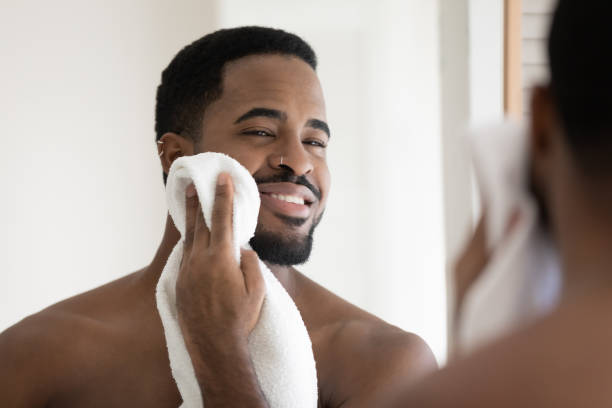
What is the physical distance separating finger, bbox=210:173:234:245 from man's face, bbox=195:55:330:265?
186mm

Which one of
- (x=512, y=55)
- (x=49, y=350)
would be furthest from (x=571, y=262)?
(x=512, y=55)

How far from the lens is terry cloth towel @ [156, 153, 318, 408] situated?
35.6 inches

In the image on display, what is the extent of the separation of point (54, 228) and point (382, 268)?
90 centimetres

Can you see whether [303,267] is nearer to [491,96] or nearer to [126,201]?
[126,201]

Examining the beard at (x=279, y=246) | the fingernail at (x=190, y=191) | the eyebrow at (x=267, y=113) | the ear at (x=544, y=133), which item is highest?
the ear at (x=544, y=133)

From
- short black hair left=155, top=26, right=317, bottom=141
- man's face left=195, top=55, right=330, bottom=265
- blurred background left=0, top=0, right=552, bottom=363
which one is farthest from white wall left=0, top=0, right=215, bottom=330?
man's face left=195, top=55, right=330, bottom=265

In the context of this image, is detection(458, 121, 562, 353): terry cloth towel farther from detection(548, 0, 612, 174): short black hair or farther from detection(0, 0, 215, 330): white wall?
detection(0, 0, 215, 330): white wall

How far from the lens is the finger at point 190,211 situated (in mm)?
958

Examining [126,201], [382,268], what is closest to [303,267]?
[382,268]

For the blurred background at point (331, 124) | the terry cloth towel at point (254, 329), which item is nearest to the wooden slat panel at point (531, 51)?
the blurred background at point (331, 124)

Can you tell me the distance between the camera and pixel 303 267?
1992mm

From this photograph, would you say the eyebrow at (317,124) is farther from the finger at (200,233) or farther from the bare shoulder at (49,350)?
the bare shoulder at (49,350)

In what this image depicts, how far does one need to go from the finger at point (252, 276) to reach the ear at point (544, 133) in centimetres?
52

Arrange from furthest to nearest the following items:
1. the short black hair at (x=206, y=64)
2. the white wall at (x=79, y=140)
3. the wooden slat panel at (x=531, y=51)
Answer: the wooden slat panel at (x=531, y=51) → the white wall at (x=79, y=140) → the short black hair at (x=206, y=64)
